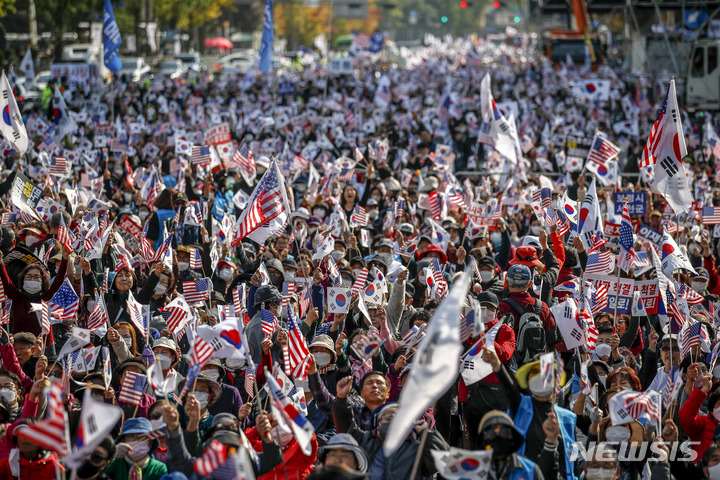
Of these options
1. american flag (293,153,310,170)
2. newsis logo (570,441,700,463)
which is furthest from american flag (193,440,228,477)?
american flag (293,153,310,170)

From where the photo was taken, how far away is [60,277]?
356 inches

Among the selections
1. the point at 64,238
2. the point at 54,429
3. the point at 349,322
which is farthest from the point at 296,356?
the point at 64,238

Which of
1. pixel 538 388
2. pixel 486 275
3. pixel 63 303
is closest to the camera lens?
pixel 538 388

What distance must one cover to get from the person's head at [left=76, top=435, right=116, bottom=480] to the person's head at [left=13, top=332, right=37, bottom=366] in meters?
2.29

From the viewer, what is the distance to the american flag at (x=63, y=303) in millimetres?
8516

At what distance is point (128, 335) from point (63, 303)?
2.52 ft

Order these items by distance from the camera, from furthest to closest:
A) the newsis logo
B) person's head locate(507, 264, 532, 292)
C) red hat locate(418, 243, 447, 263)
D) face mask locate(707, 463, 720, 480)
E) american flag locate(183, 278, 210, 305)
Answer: red hat locate(418, 243, 447, 263), american flag locate(183, 278, 210, 305), person's head locate(507, 264, 532, 292), the newsis logo, face mask locate(707, 463, 720, 480)

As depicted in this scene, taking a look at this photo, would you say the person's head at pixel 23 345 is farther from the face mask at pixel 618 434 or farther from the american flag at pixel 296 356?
the face mask at pixel 618 434

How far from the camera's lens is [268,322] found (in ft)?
26.7

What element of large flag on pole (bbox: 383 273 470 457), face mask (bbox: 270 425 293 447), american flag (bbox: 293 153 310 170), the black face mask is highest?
large flag on pole (bbox: 383 273 470 457)

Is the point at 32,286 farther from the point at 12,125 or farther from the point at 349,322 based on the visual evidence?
the point at 12,125

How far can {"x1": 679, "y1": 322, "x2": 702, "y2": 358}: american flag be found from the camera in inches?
300

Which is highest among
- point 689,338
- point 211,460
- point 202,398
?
point 211,460

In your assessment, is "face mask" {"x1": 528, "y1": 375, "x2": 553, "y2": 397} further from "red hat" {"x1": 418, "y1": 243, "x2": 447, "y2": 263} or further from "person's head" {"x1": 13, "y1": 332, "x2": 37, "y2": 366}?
"red hat" {"x1": 418, "y1": 243, "x2": 447, "y2": 263}
